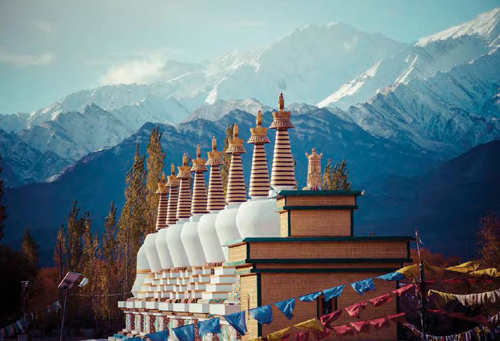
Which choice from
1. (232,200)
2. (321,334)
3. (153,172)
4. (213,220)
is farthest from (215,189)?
(153,172)

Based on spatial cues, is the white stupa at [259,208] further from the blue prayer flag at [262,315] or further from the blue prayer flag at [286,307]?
the blue prayer flag at [262,315]

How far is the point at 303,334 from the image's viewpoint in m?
17.9

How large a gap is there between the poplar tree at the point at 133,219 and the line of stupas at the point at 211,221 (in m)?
11.8

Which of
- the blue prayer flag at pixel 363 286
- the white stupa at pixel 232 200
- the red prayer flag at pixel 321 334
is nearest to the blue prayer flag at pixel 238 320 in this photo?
the red prayer flag at pixel 321 334

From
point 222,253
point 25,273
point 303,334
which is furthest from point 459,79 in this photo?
point 303,334

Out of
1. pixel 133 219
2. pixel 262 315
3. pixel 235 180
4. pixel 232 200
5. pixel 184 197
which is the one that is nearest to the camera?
pixel 262 315

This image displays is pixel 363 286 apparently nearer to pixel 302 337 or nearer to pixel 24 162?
pixel 302 337

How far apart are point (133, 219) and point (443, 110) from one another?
246 ft

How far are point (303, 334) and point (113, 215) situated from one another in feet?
130

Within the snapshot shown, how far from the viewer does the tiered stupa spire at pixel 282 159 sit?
1002 inches

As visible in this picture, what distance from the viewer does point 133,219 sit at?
51000mm

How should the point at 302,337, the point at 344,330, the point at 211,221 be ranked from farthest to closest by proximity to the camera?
the point at 211,221 < the point at 302,337 < the point at 344,330

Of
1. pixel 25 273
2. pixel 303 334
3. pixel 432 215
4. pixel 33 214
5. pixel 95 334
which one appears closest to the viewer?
pixel 303 334

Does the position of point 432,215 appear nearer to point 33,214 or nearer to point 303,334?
point 33,214
